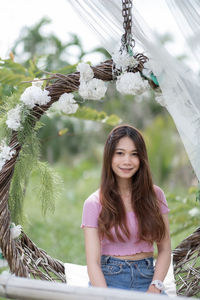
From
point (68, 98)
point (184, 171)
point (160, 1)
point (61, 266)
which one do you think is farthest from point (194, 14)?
point (184, 171)

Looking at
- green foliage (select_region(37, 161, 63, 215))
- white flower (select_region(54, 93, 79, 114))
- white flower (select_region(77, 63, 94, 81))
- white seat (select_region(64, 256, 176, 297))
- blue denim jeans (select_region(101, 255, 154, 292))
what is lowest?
white seat (select_region(64, 256, 176, 297))

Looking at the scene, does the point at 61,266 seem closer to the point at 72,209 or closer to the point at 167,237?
the point at 167,237

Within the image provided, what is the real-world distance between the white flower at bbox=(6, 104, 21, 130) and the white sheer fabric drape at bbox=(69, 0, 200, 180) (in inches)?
21.1

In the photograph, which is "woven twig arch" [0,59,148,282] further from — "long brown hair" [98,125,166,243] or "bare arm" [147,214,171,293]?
"bare arm" [147,214,171,293]

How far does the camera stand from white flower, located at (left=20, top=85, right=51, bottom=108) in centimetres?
206

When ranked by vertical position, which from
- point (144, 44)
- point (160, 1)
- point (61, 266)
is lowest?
point (61, 266)

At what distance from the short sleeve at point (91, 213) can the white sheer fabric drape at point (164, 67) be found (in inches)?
19.4

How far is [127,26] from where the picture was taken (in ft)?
6.58

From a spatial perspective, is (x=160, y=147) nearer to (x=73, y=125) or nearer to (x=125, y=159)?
(x=73, y=125)

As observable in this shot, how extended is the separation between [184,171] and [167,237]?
644cm

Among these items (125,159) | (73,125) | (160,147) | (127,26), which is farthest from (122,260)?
(73,125)

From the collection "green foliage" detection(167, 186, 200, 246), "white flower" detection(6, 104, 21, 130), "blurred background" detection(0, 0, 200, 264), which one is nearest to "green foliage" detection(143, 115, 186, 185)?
"blurred background" detection(0, 0, 200, 264)

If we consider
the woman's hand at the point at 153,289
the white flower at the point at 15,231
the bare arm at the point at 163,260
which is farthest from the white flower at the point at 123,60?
the woman's hand at the point at 153,289

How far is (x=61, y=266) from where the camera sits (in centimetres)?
246
